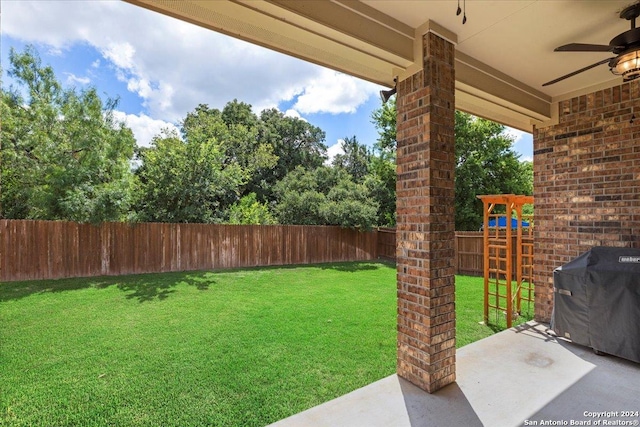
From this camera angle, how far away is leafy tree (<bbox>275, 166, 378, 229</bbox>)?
11.8 meters

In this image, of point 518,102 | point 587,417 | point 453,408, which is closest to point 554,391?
point 587,417

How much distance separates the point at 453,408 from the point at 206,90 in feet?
64.1

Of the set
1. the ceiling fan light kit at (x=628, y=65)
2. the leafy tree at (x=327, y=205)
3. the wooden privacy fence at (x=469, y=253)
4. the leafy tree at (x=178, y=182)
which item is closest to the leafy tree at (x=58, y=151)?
the leafy tree at (x=178, y=182)

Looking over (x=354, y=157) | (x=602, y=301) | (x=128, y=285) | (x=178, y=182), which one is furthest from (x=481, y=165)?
(x=128, y=285)

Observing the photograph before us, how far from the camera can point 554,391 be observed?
2275 millimetres

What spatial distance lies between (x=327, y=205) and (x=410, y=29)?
10075mm

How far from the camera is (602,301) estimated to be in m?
2.89

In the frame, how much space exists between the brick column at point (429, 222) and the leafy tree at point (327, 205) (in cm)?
929

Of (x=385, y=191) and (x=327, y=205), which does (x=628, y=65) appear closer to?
(x=327, y=205)

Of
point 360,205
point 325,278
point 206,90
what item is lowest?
point 325,278

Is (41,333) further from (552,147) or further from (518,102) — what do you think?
(552,147)

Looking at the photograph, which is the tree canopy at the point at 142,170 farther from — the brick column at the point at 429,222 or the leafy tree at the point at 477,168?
the brick column at the point at 429,222

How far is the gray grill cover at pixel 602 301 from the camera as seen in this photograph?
270 cm

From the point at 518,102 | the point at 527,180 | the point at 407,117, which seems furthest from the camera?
the point at 527,180
